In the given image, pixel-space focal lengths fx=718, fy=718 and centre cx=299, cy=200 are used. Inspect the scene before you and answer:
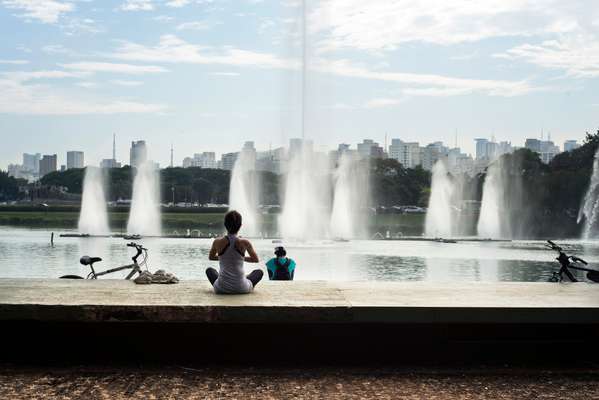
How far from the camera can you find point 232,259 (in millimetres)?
8617

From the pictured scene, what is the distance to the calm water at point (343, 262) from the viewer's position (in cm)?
2573

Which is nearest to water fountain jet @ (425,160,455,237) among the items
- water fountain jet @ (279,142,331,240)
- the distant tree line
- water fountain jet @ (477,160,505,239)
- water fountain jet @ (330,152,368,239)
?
water fountain jet @ (477,160,505,239)

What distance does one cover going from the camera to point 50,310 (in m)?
7.47

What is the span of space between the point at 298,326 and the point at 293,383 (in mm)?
790

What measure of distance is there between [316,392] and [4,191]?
15165 centimetres

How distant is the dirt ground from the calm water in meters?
16.2

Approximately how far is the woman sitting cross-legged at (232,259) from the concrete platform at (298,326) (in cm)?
23

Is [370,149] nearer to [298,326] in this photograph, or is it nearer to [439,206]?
[439,206]

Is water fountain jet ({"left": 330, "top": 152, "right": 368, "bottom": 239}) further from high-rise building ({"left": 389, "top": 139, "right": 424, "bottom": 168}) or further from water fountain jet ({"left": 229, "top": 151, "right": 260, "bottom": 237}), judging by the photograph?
high-rise building ({"left": 389, "top": 139, "right": 424, "bottom": 168})

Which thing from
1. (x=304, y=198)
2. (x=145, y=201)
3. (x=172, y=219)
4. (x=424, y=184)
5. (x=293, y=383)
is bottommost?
(x=172, y=219)

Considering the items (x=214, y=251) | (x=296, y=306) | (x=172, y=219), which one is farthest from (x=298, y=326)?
(x=172, y=219)

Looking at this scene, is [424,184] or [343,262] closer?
[343,262]

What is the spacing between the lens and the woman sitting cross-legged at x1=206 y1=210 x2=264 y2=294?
27.9 feet

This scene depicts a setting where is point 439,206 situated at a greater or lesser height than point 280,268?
greater
